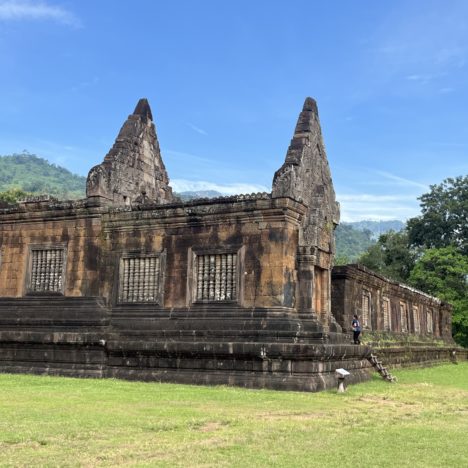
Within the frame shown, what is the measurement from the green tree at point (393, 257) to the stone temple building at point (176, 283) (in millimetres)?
37830

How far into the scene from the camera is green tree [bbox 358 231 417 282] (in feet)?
187

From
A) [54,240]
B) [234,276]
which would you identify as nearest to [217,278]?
[234,276]

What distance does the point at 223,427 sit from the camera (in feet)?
29.7

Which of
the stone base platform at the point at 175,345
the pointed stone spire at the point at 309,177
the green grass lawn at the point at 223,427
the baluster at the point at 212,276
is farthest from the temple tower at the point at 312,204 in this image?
the green grass lawn at the point at 223,427

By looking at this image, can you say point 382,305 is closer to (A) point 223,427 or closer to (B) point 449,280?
(A) point 223,427

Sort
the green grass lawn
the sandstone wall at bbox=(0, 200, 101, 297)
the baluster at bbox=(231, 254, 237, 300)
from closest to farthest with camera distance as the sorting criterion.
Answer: the green grass lawn → the baluster at bbox=(231, 254, 237, 300) → the sandstone wall at bbox=(0, 200, 101, 297)

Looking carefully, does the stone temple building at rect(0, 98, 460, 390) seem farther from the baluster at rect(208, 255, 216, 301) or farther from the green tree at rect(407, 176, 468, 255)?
the green tree at rect(407, 176, 468, 255)

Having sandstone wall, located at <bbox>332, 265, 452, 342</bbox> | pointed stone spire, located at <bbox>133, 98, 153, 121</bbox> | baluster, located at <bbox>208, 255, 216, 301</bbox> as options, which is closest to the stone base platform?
baluster, located at <bbox>208, 255, 216, 301</bbox>

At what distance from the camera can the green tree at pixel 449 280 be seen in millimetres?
45594

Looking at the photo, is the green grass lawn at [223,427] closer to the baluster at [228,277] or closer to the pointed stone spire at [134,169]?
the baluster at [228,277]

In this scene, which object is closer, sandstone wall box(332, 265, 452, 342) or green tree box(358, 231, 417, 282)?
sandstone wall box(332, 265, 452, 342)

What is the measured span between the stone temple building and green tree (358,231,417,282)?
124 feet

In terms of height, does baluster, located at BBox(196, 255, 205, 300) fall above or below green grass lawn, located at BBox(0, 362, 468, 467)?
above

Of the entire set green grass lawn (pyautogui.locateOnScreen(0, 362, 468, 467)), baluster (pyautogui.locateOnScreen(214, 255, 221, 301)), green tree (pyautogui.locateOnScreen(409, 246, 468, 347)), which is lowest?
green grass lawn (pyautogui.locateOnScreen(0, 362, 468, 467))
